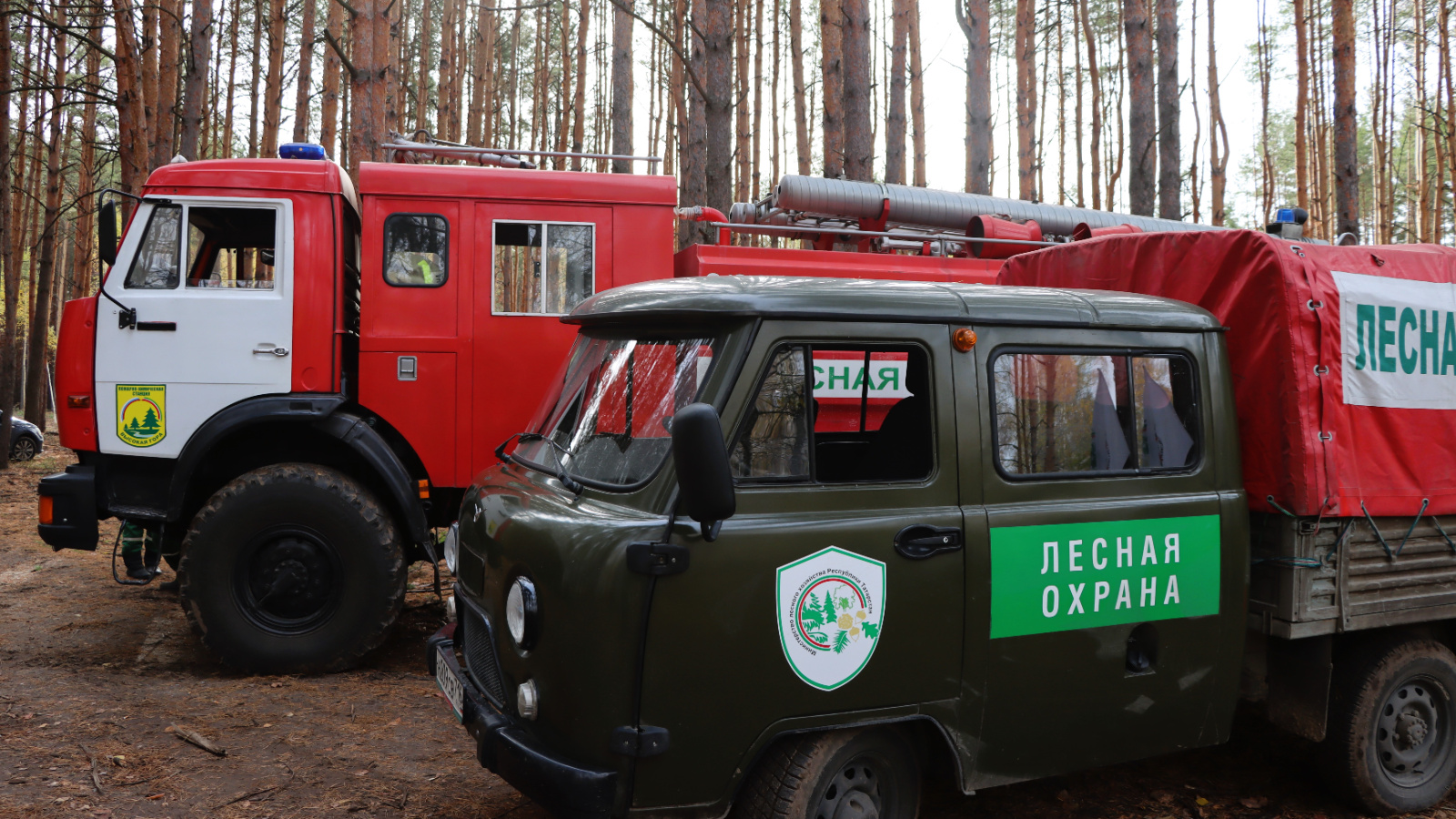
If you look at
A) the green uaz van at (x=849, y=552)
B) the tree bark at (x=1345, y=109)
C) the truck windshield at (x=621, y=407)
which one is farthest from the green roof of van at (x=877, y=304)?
the tree bark at (x=1345, y=109)

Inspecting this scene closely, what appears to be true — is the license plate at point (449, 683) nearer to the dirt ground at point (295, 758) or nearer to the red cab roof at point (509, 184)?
the dirt ground at point (295, 758)

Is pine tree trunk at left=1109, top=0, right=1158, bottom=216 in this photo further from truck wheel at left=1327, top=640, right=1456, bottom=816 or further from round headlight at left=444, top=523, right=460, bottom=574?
round headlight at left=444, top=523, right=460, bottom=574

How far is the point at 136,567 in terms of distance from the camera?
5816mm

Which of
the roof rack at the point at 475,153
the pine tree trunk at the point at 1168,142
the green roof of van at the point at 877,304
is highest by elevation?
the pine tree trunk at the point at 1168,142

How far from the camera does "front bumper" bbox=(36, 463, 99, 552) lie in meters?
5.46

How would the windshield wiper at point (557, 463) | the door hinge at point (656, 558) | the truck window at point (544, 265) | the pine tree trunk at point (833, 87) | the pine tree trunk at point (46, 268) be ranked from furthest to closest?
the pine tree trunk at point (46, 268)
the pine tree trunk at point (833, 87)
the truck window at point (544, 265)
the windshield wiper at point (557, 463)
the door hinge at point (656, 558)

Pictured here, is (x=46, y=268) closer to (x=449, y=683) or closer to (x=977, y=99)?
(x=449, y=683)

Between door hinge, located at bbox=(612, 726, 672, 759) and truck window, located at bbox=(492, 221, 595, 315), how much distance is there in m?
3.58

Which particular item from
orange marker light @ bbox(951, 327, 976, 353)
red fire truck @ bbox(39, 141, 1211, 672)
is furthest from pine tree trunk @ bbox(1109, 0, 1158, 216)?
orange marker light @ bbox(951, 327, 976, 353)

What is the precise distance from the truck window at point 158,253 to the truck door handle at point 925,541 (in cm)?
475

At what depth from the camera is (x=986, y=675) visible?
3.21 m

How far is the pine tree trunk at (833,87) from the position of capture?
11594mm

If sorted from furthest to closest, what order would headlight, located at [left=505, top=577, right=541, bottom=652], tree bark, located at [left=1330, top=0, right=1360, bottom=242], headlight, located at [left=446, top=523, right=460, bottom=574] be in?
tree bark, located at [left=1330, top=0, right=1360, bottom=242]
headlight, located at [left=446, top=523, right=460, bottom=574]
headlight, located at [left=505, top=577, right=541, bottom=652]

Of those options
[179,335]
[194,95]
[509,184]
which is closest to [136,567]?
[179,335]
